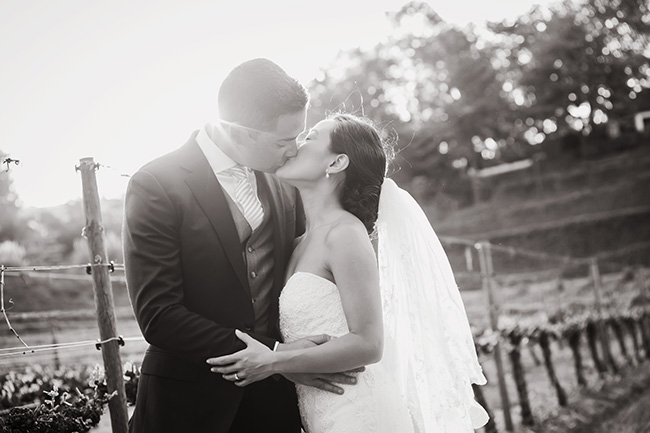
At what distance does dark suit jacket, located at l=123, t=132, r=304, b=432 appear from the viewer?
8.59 feet

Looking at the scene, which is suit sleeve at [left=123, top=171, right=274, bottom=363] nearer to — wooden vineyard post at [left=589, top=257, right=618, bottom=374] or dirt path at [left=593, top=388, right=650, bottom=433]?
dirt path at [left=593, top=388, right=650, bottom=433]

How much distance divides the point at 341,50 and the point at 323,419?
114 ft

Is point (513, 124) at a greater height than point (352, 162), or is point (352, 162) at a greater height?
point (513, 124)

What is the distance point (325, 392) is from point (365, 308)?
42cm

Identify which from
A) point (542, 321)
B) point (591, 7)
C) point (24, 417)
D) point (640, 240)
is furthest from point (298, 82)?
point (591, 7)

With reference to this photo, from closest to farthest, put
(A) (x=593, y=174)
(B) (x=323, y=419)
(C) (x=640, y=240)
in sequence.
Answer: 1. (B) (x=323, y=419)
2. (C) (x=640, y=240)
3. (A) (x=593, y=174)

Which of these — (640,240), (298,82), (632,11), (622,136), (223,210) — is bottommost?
(640,240)

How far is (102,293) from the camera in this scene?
11.5 feet

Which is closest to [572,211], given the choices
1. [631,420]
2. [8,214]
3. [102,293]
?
[631,420]

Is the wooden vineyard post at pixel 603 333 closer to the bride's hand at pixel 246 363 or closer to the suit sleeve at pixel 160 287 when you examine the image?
the bride's hand at pixel 246 363

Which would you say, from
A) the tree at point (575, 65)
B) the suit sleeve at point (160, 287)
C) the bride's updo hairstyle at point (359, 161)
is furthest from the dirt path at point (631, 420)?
the tree at point (575, 65)

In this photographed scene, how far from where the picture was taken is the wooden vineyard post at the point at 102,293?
3.49 m

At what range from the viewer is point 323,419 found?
9.98 ft

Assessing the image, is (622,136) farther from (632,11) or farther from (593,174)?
(632,11)
